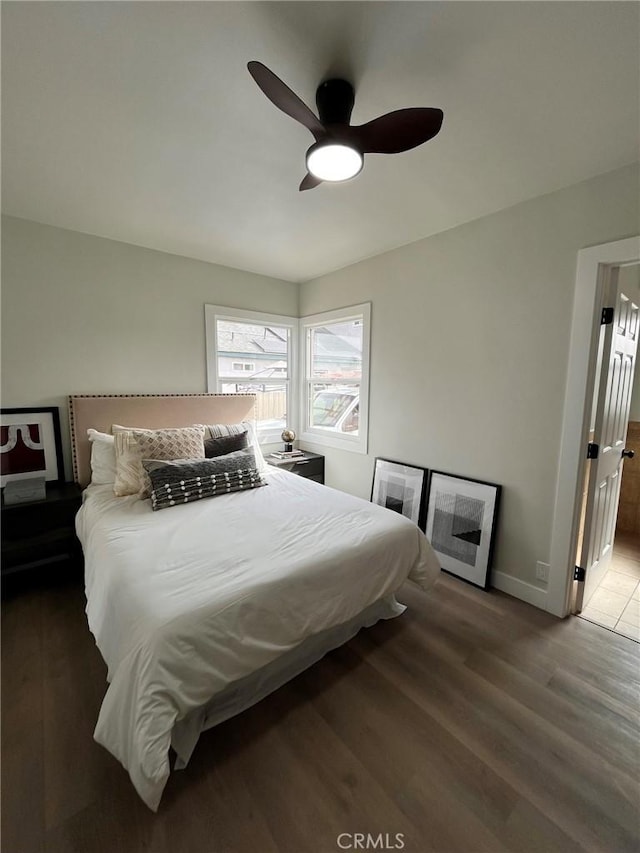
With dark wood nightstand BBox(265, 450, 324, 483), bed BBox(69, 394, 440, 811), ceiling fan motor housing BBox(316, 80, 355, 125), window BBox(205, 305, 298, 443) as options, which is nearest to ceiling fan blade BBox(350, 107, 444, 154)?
ceiling fan motor housing BBox(316, 80, 355, 125)

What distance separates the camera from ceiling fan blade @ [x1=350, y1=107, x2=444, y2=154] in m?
1.16

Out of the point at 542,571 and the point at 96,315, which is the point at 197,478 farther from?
the point at 542,571

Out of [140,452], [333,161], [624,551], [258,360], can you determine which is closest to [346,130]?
[333,161]

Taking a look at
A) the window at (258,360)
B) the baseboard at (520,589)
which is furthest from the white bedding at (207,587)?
the window at (258,360)

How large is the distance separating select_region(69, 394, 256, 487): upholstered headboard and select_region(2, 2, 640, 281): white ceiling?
1.32 meters

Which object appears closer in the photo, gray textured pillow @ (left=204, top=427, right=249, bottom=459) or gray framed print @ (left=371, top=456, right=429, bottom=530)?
gray textured pillow @ (left=204, top=427, right=249, bottom=459)

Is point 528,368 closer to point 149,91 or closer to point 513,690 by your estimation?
point 513,690

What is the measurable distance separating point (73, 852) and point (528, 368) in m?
2.93

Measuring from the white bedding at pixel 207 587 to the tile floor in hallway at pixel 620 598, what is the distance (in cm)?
116

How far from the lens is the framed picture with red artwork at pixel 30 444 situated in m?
2.34

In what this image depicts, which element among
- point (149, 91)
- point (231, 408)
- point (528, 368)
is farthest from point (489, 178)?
point (231, 408)

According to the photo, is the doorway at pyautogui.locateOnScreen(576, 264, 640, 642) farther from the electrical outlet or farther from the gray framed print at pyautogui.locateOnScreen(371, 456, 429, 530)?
the gray framed print at pyautogui.locateOnScreen(371, 456, 429, 530)

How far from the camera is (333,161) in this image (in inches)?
52.8

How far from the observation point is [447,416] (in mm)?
2625
